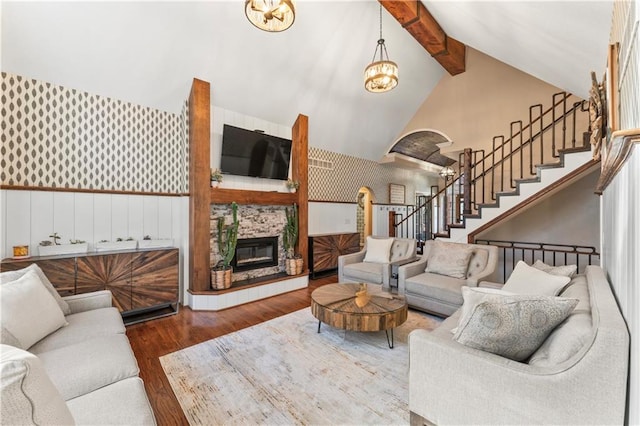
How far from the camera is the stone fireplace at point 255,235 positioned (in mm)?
4172

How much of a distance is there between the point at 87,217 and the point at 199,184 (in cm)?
136

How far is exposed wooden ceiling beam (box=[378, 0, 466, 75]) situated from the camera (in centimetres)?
376

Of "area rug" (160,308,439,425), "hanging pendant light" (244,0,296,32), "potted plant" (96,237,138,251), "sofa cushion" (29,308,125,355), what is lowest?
"area rug" (160,308,439,425)

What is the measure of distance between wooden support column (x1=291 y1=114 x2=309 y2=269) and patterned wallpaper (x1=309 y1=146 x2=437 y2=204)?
765 mm

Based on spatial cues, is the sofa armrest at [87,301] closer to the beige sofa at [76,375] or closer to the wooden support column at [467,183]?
the beige sofa at [76,375]

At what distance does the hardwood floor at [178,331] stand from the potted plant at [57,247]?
1107 mm

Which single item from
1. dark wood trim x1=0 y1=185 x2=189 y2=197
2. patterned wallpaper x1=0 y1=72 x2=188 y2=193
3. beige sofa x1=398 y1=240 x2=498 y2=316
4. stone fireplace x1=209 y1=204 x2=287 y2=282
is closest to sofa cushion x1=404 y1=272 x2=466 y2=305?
beige sofa x1=398 y1=240 x2=498 y2=316

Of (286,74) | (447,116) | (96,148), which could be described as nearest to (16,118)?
(96,148)

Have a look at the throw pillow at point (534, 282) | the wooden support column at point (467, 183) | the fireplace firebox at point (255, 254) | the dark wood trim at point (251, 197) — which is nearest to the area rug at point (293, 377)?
the throw pillow at point (534, 282)

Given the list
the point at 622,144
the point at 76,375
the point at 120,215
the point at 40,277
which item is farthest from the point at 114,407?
the point at 120,215

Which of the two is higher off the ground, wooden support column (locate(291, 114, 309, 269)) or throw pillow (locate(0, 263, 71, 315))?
wooden support column (locate(291, 114, 309, 269))

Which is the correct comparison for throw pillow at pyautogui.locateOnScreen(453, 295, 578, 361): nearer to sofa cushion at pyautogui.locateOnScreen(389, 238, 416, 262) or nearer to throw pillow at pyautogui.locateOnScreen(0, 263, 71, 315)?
sofa cushion at pyautogui.locateOnScreen(389, 238, 416, 262)

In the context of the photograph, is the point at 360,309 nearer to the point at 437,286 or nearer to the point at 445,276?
the point at 437,286

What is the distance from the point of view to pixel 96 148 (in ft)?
11.2
